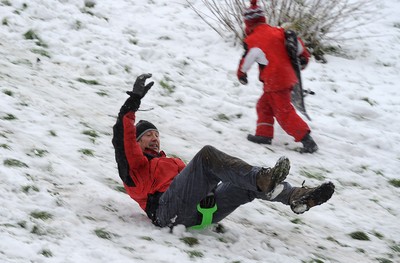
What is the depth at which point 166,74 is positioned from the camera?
26.7 ft

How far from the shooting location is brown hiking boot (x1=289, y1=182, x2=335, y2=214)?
4.04 meters

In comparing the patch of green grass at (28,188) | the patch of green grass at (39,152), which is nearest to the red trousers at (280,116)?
the patch of green grass at (39,152)

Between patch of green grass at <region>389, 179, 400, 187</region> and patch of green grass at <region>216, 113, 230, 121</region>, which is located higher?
patch of green grass at <region>389, 179, 400, 187</region>

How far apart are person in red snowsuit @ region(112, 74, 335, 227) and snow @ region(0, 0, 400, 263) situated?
0.14 m

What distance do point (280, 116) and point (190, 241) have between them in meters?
3.00

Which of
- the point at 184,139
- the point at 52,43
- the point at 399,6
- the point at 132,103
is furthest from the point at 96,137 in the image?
the point at 399,6

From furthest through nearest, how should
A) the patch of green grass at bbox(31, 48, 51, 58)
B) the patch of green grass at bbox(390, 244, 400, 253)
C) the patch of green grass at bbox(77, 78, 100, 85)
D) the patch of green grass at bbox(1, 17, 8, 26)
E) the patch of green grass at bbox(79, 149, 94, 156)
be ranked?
the patch of green grass at bbox(1, 17, 8, 26)
the patch of green grass at bbox(31, 48, 51, 58)
the patch of green grass at bbox(77, 78, 100, 85)
the patch of green grass at bbox(79, 149, 94, 156)
the patch of green grass at bbox(390, 244, 400, 253)

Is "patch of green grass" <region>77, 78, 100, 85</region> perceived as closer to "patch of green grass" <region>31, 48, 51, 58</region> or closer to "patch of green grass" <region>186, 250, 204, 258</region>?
"patch of green grass" <region>31, 48, 51, 58</region>

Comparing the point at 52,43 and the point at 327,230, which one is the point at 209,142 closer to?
the point at 327,230

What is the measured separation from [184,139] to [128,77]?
1.65 meters

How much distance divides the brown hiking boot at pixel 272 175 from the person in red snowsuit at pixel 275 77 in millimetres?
2888

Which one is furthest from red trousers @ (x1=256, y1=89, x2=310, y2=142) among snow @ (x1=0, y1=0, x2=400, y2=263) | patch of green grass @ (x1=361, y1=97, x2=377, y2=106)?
patch of green grass @ (x1=361, y1=97, x2=377, y2=106)

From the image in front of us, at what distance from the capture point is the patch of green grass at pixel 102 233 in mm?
3875

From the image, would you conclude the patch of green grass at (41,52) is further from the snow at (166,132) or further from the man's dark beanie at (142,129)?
the man's dark beanie at (142,129)
